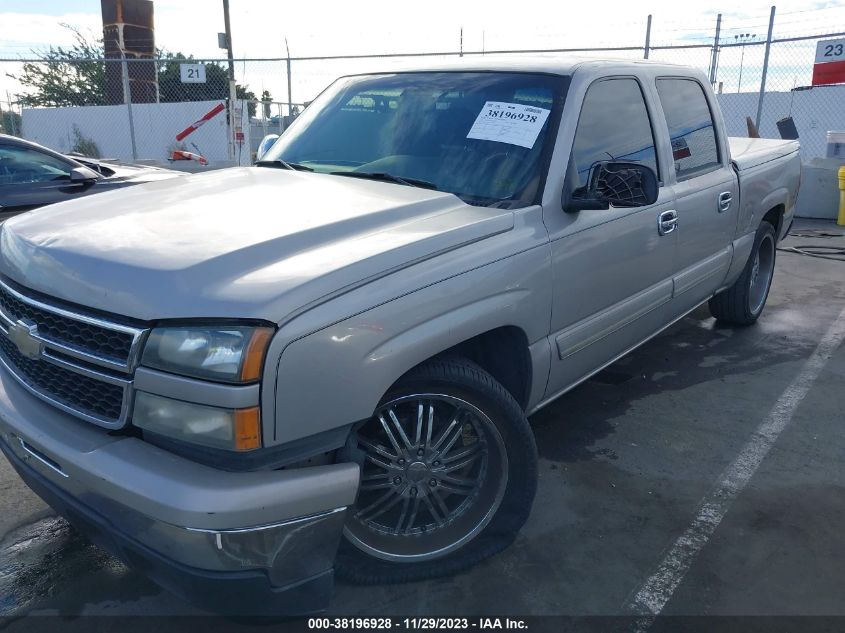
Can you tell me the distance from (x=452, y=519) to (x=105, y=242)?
1.60 meters

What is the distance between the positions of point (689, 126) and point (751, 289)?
6.52ft

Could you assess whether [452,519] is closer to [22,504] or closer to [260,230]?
[260,230]

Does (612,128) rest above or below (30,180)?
above

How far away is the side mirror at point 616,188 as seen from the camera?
9.93 ft

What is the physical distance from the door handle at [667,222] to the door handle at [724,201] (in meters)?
0.77

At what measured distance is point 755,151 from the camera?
5520mm

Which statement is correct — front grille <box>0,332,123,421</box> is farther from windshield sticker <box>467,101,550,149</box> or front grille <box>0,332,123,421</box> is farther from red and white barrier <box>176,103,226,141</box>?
red and white barrier <box>176,103,226,141</box>

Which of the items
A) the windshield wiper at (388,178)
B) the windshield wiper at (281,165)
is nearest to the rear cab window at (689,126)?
the windshield wiper at (388,178)

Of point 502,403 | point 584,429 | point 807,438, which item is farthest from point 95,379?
point 807,438

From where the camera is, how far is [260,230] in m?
2.47

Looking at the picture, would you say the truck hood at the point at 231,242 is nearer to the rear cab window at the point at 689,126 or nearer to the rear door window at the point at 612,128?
the rear door window at the point at 612,128

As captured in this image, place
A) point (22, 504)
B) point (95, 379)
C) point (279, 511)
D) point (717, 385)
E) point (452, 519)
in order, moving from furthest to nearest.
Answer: point (717, 385) → point (22, 504) → point (452, 519) → point (95, 379) → point (279, 511)

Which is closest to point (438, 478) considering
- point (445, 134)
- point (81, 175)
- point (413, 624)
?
point (413, 624)

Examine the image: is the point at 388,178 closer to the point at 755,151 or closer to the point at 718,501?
the point at 718,501
